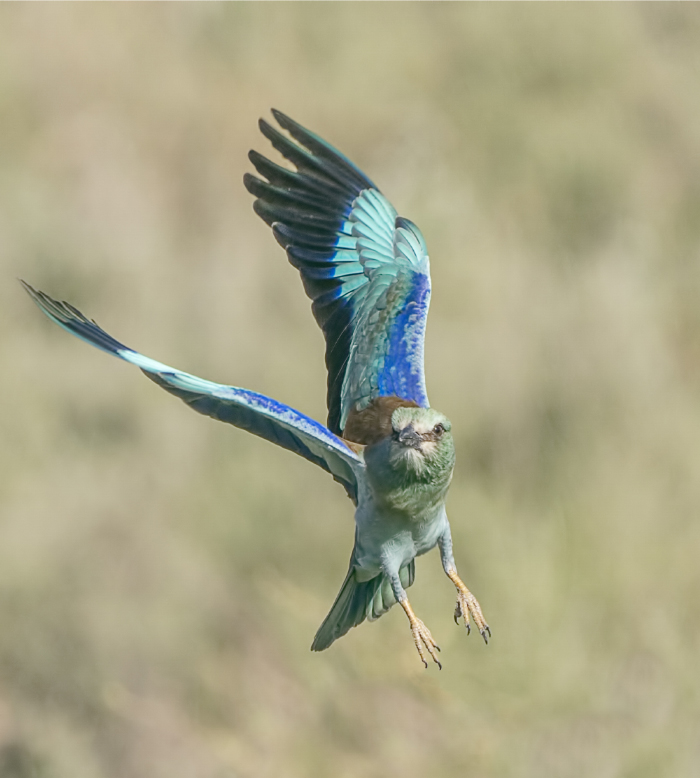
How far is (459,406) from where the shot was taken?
9453 mm

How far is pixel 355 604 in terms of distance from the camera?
15.3ft

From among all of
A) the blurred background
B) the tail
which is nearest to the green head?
→ the tail

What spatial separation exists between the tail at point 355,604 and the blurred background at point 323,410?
9.06 ft

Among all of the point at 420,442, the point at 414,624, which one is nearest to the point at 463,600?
the point at 414,624

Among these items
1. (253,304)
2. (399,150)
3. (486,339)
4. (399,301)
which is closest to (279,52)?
(399,150)

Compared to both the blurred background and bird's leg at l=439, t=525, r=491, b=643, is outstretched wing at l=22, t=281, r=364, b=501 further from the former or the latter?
the blurred background

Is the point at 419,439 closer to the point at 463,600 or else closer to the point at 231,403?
the point at 231,403

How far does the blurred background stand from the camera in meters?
7.69

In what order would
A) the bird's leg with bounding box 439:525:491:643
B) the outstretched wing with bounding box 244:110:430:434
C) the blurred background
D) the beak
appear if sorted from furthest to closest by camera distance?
the blurred background → the outstretched wing with bounding box 244:110:430:434 → the bird's leg with bounding box 439:525:491:643 → the beak

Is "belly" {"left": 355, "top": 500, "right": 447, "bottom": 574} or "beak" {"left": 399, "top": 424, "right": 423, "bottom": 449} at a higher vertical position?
"beak" {"left": 399, "top": 424, "right": 423, "bottom": 449}

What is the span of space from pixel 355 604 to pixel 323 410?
442 cm

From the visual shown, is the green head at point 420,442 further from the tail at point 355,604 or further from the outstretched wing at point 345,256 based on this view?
the outstretched wing at point 345,256

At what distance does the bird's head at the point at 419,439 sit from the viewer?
3998 mm

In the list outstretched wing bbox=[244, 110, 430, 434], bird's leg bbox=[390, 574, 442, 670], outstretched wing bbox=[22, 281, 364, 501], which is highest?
outstretched wing bbox=[244, 110, 430, 434]
